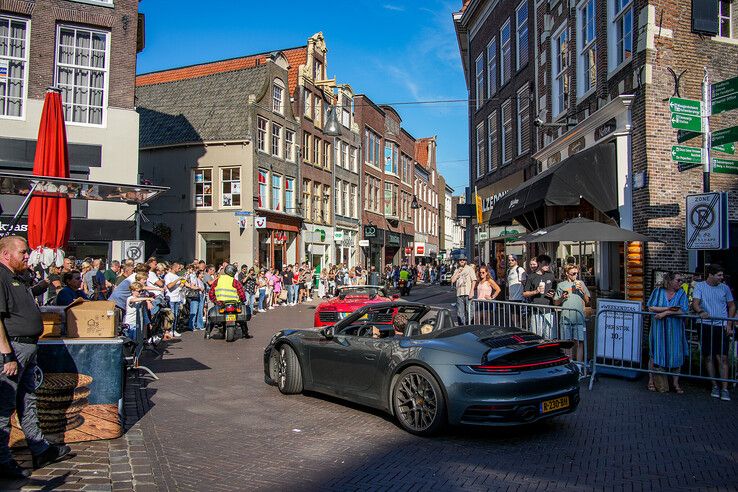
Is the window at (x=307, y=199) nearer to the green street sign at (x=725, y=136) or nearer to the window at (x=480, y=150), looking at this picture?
the window at (x=480, y=150)

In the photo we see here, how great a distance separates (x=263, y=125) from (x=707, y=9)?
2259cm

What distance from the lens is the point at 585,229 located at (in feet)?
37.8

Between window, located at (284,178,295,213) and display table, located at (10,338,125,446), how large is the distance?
90.2ft

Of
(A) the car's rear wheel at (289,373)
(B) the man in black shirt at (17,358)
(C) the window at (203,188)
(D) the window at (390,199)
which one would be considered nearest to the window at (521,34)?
(C) the window at (203,188)

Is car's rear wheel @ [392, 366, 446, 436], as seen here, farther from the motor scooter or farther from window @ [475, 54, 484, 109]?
window @ [475, 54, 484, 109]

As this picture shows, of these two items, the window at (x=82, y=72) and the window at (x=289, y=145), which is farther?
the window at (x=289, y=145)

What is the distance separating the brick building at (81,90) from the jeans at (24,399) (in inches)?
651

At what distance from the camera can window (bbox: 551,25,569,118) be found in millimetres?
17750

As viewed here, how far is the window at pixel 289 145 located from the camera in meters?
33.6

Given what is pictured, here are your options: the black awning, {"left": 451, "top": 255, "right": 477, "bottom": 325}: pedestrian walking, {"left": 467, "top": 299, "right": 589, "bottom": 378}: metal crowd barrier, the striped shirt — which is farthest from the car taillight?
{"left": 451, "top": 255, "right": 477, "bottom": 325}: pedestrian walking

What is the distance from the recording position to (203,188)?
99.5ft

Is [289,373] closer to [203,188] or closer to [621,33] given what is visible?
[621,33]

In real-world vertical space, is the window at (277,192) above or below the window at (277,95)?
below

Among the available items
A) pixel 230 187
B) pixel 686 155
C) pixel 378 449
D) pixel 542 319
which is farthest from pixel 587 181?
pixel 230 187
